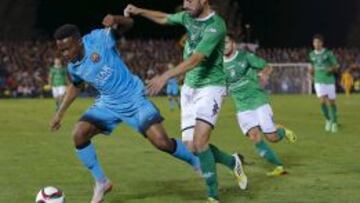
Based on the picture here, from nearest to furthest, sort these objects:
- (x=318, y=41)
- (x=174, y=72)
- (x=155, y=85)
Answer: (x=155, y=85)
(x=174, y=72)
(x=318, y=41)

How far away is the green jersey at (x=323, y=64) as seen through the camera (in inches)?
829

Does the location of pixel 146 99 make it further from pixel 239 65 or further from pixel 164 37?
pixel 164 37

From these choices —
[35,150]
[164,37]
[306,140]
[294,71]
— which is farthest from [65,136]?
[164,37]

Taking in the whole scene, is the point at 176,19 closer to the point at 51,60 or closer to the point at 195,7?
the point at 195,7

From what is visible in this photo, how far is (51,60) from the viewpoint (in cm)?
4684

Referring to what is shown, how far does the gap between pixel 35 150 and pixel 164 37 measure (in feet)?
170

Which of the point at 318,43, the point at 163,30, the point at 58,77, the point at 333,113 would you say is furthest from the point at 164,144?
the point at 163,30

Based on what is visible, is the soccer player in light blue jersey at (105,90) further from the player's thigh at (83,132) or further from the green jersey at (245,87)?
the green jersey at (245,87)

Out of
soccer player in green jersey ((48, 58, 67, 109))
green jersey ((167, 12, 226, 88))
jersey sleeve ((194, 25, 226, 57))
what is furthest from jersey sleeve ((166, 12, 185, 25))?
soccer player in green jersey ((48, 58, 67, 109))

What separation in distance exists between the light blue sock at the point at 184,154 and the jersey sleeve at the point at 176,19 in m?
1.44

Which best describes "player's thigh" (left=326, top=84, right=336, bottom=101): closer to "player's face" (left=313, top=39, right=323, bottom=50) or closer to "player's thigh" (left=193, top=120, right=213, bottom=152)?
"player's face" (left=313, top=39, right=323, bottom=50)

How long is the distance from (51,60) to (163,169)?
34778mm

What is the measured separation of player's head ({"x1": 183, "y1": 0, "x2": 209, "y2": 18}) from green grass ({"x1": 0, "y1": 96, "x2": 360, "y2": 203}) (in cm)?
226

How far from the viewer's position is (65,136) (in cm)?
1900
